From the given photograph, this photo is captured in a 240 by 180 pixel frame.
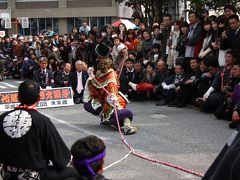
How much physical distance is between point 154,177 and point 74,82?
7.88 metres

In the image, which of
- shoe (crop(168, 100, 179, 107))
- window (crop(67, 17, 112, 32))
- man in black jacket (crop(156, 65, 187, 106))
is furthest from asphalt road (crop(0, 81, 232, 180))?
window (crop(67, 17, 112, 32))

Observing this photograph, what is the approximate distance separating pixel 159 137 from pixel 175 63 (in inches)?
152

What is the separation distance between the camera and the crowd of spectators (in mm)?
9820

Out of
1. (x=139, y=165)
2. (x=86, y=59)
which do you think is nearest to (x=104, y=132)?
(x=139, y=165)

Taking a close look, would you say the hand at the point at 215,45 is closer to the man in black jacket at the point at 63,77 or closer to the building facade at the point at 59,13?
the man in black jacket at the point at 63,77

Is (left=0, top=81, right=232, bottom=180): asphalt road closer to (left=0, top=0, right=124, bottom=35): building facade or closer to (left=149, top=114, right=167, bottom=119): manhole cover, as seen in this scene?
(left=149, top=114, right=167, bottom=119): manhole cover

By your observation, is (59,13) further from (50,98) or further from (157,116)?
(157,116)

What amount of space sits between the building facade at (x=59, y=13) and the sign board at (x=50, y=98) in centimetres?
3000

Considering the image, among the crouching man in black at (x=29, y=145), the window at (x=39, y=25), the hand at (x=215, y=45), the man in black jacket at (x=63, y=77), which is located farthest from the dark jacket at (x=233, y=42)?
the window at (x=39, y=25)

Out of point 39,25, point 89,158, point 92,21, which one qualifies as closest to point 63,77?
point 89,158

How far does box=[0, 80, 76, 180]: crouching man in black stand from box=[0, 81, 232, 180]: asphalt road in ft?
6.56

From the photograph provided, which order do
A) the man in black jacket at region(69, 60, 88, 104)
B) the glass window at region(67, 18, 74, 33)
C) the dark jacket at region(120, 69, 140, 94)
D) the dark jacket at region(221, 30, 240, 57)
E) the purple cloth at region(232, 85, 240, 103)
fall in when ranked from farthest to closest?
the glass window at region(67, 18, 74, 33), the man in black jacket at region(69, 60, 88, 104), the dark jacket at region(120, 69, 140, 94), the dark jacket at region(221, 30, 240, 57), the purple cloth at region(232, 85, 240, 103)

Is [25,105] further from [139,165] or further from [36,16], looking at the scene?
[36,16]

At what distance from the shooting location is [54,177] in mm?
4035
